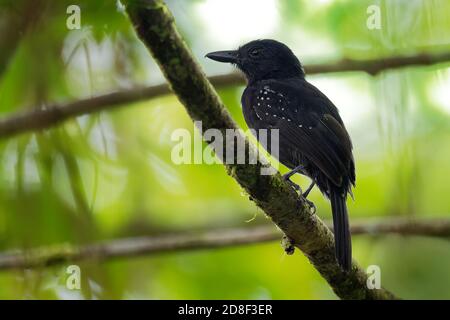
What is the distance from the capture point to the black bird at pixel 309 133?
12.6 feet

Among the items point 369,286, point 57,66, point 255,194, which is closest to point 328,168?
point 369,286

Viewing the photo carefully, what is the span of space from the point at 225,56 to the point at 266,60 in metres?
0.32

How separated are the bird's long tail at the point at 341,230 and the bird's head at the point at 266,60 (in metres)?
1.13

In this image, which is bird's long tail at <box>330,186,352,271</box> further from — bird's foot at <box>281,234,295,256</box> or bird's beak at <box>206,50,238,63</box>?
bird's beak at <box>206,50,238,63</box>

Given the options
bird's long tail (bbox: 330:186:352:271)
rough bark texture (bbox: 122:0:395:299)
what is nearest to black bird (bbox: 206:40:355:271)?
bird's long tail (bbox: 330:186:352:271)

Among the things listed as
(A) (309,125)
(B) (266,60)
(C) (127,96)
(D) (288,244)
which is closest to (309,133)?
(A) (309,125)

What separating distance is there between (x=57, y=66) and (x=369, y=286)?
207 cm

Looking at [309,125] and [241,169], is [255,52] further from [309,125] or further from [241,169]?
[241,169]

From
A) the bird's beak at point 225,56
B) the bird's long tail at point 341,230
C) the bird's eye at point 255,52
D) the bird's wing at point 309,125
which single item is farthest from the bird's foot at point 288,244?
the bird's eye at point 255,52

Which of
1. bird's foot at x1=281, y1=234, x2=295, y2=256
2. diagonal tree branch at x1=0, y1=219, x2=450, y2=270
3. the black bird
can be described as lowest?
bird's foot at x1=281, y1=234, x2=295, y2=256

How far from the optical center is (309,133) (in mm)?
3973

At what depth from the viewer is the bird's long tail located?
350 cm

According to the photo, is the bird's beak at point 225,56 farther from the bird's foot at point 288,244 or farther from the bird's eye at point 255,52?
the bird's foot at point 288,244

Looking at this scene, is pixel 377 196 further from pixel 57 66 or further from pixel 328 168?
pixel 57 66
